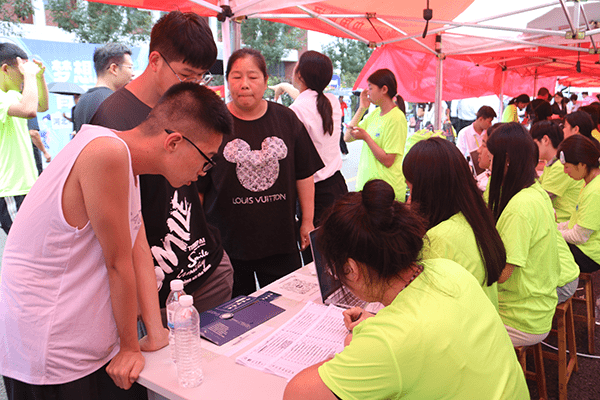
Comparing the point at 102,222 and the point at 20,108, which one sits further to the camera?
the point at 20,108

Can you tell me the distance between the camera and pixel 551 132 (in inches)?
140

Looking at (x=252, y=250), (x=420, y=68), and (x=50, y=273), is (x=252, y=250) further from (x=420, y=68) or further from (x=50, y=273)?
(x=420, y=68)

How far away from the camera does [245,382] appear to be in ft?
3.92

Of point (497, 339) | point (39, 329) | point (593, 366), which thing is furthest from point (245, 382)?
point (593, 366)

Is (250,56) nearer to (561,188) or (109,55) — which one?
(109,55)

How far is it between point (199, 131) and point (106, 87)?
223cm

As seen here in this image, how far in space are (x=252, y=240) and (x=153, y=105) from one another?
2.57ft

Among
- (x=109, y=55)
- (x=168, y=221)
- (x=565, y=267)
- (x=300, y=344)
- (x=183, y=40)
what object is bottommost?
(x=565, y=267)

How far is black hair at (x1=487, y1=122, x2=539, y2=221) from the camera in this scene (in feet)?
6.19

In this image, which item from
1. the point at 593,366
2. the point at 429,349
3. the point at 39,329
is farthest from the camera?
the point at 593,366

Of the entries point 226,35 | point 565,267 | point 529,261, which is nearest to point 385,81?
point 226,35

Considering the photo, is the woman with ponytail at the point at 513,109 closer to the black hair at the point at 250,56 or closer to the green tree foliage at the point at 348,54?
the black hair at the point at 250,56

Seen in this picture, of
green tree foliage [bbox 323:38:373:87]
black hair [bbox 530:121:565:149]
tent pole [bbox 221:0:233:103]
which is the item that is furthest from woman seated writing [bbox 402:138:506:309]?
green tree foliage [bbox 323:38:373:87]

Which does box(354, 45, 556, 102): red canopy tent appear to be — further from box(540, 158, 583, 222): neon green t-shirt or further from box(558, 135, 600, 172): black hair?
box(558, 135, 600, 172): black hair
